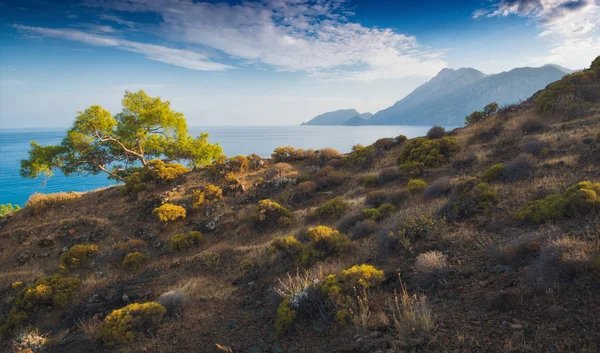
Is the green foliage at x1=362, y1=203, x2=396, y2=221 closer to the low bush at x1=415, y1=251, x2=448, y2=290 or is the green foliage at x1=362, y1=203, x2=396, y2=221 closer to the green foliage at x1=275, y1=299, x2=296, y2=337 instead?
the low bush at x1=415, y1=251, x2=448, y2=290

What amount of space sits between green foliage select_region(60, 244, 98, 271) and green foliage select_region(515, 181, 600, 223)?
14.7m

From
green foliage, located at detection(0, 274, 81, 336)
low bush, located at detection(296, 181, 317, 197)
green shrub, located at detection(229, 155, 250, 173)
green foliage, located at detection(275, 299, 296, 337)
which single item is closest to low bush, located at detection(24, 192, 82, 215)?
green shrub, located at detection(229, 155, 250, 173)

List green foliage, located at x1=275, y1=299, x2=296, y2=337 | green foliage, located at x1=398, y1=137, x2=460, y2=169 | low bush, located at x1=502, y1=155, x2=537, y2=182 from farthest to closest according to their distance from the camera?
green foliage, located at x1=398, y1=137, x2=460, y2=169, low bush, located at x1=502, y1=155, x2=537, y2=182, green foliage, located at x1=275, y1=299, x2=296, y2=337

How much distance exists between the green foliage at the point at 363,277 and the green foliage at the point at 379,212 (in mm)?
4104

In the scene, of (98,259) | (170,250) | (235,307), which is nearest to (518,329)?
(235,307)

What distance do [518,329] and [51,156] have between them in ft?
100

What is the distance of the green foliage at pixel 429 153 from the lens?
14.3 m

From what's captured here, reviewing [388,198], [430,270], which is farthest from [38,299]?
[388,198]

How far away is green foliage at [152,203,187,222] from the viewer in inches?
539

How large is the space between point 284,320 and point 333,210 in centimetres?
675

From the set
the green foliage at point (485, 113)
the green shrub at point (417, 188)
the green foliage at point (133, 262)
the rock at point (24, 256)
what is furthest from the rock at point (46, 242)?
the green foliage at point (485, 113)

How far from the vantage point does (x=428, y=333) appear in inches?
141

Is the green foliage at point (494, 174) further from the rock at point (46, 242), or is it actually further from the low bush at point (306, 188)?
the rock at point (46, 242)

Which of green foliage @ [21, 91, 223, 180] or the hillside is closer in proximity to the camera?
the hillside
